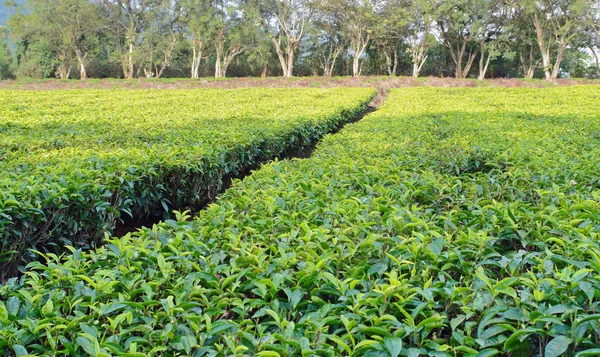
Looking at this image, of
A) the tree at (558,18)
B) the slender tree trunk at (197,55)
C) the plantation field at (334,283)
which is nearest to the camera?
the plantation field at (334,283)

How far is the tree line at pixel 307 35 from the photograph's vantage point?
34781 mm

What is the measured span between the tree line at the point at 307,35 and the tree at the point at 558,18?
0.09m

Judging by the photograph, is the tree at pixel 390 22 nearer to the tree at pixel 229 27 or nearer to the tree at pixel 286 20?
the tree at pixel 286 20

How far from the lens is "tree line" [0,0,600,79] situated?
34781mm

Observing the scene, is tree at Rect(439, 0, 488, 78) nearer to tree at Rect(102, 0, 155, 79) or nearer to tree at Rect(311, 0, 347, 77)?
tree at Rect(311, 0, 347, 77)

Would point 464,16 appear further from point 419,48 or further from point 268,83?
point 268,83

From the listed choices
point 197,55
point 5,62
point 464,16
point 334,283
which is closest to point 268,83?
point 197,55

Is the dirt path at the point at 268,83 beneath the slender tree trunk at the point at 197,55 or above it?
beneath

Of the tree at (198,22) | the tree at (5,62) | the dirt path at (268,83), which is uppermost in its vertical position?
the tree at (198,22)

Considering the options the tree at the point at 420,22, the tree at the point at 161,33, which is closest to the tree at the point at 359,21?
the tree at the point at 420,22

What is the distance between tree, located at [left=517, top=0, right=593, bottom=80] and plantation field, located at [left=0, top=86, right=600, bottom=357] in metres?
32.4

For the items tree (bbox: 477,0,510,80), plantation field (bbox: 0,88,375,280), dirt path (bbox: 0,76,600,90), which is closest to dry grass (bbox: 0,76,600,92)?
dirt path (bbox: 0,76,600,90)

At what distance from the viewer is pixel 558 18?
1319 inches

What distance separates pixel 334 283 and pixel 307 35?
4142 centimetres
